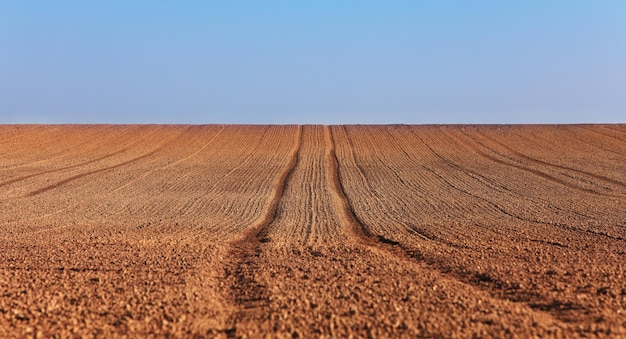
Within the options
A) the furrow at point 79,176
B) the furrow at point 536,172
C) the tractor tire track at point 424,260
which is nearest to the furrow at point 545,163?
the furrow at point 536,172

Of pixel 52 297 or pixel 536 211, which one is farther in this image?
pixel 536 211

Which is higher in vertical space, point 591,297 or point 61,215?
point 591,297

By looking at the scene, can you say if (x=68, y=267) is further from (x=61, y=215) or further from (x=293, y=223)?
(x=61, y=215)

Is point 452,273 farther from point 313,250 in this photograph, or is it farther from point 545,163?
point 545,163

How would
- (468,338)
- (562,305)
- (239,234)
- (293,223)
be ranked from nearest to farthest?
1. (468,338)
2. (562,305)
3. (239,234)
4. (293,223)

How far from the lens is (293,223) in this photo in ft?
54.6

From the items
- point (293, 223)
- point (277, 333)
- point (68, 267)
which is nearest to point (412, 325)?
point (277, 333)

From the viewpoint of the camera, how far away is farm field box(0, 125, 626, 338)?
6793 mm

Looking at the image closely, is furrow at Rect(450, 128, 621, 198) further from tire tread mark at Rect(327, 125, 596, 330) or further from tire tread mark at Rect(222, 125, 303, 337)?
tire tread mark at Rect(222, 125, 303, 337)

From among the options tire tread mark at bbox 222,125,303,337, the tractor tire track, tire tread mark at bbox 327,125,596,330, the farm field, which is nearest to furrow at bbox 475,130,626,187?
the farm field

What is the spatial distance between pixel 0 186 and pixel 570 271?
2365 centimetres

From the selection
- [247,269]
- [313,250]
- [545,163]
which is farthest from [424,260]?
[545,163]

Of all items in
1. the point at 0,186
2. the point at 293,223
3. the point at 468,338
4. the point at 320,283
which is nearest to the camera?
the point at 468,338

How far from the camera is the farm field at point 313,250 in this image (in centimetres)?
679
